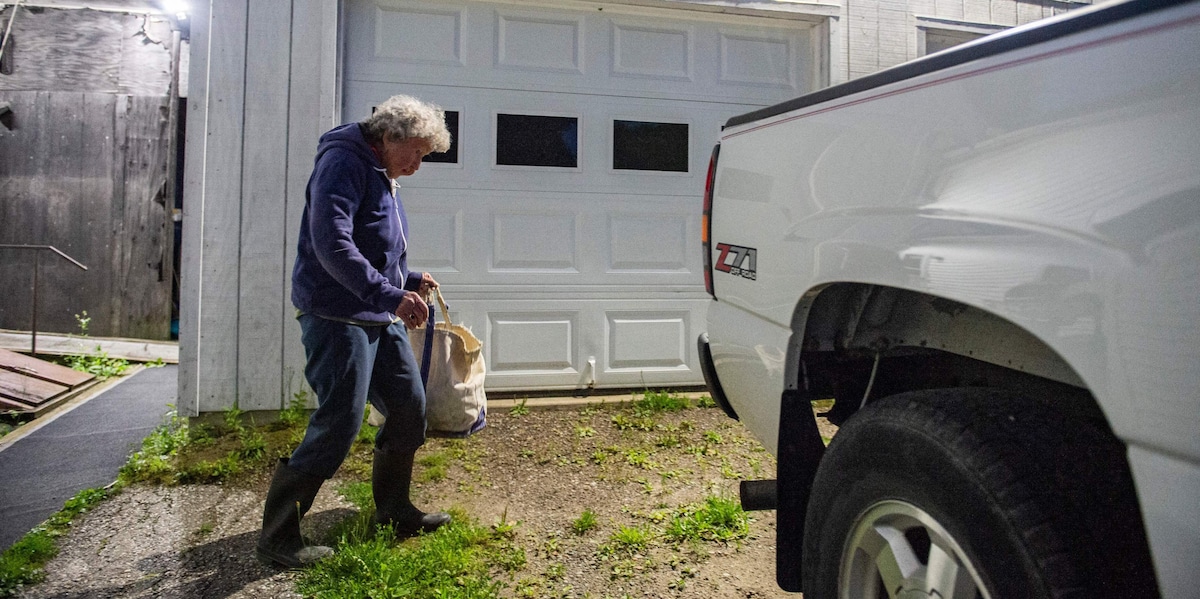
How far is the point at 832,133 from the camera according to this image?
6.10ft

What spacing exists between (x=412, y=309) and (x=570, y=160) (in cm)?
278

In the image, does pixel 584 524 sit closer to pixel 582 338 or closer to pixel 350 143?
pixel 350 143

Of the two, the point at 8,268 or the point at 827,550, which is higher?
the point at 8,268

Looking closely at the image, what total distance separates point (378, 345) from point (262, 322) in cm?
214

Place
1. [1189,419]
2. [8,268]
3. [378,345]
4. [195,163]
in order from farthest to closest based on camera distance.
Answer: [8,268] < [195,163] < [378,345] < [1189,419]

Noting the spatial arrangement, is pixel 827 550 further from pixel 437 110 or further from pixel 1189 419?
pixel 437 110

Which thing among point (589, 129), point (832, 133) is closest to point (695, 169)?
point (589, 129)

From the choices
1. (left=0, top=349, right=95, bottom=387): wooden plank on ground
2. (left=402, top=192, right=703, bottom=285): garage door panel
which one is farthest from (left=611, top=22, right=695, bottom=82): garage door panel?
(left=0, top=349, right=95, bottom=387): wooden plank on ground

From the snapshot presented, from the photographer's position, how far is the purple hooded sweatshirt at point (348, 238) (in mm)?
2818

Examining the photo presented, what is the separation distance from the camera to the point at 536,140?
5.39 metres

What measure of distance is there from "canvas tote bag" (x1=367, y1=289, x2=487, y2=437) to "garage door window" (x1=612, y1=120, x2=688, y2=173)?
8.28 feet

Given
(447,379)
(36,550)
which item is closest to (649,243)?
(447,379)

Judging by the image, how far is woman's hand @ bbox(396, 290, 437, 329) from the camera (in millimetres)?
2867

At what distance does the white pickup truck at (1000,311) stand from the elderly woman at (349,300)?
4.82ft
